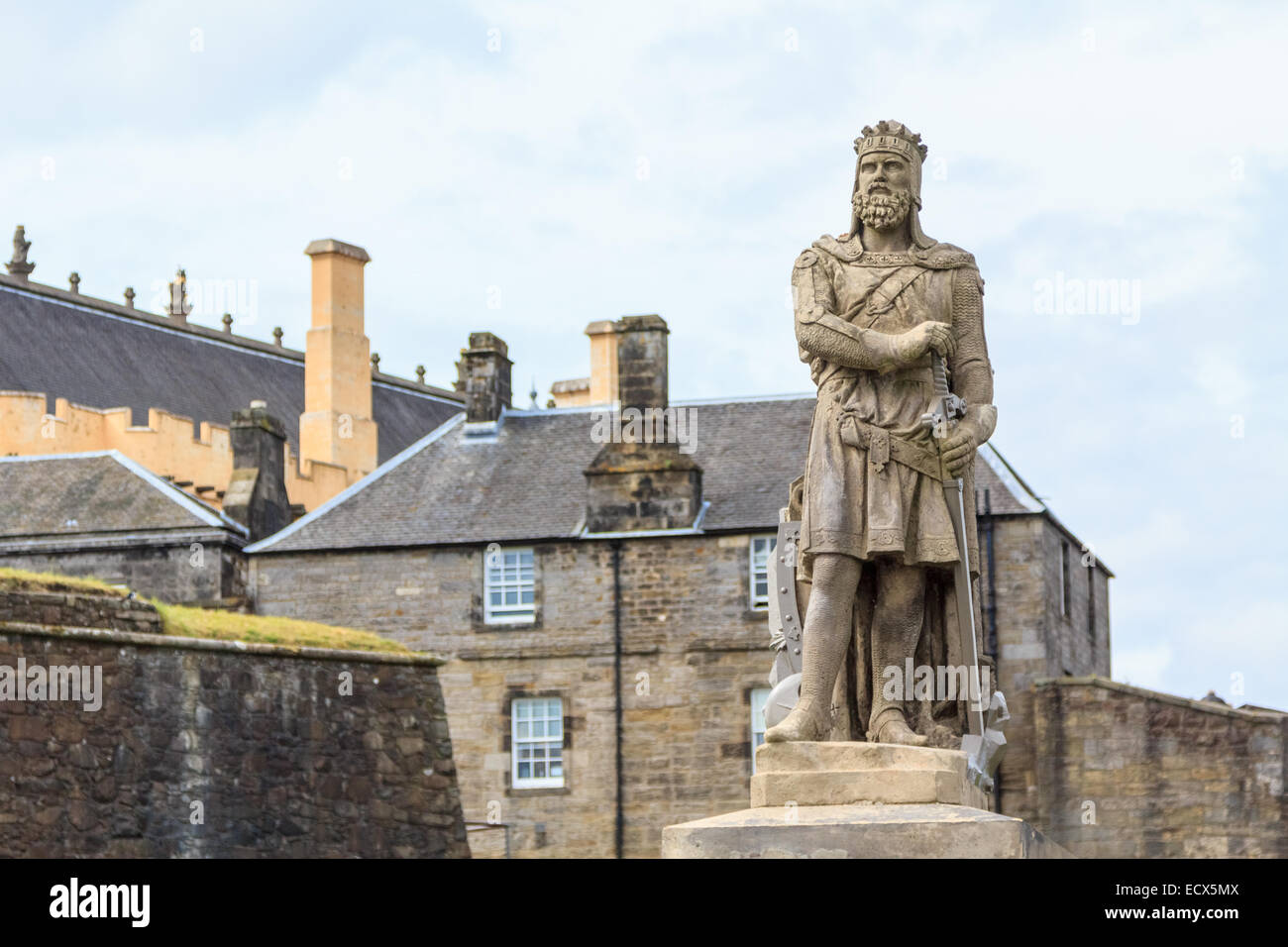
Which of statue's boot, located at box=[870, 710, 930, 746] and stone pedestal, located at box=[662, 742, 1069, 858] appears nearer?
stone pedestal, located at box=[662, 742, 1069, 858]

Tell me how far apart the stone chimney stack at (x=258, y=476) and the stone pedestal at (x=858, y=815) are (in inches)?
1227

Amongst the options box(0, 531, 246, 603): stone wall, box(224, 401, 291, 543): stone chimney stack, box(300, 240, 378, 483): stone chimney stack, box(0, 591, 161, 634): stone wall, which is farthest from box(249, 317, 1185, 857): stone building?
box(300, 240, 378, 483): stone chimney stack

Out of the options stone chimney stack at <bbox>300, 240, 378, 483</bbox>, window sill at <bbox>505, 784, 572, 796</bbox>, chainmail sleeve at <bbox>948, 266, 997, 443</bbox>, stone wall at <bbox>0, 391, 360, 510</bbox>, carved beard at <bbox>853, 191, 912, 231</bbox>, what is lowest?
window sill at <bbox>505, 784, 572, 796</bbox>

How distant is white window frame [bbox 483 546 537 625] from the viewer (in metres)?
37.9

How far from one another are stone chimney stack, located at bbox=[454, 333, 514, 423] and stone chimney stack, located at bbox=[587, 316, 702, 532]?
222cm

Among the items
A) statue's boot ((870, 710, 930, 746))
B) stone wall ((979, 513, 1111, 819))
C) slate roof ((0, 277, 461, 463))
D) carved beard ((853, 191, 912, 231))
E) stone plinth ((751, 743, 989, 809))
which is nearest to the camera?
stone plinth ((751, 743, 989, 809))

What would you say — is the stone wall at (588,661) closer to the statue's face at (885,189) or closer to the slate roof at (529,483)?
the slate roof at (529,483)

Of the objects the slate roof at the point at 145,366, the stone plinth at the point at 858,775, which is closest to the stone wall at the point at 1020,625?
the slate roof at the point at 145,366

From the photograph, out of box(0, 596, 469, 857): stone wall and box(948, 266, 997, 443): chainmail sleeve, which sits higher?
box(948, 266, 997, 443): chainmail sleeve

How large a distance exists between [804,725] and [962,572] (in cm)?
90

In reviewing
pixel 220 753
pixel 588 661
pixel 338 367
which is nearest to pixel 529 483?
pixel 588 661

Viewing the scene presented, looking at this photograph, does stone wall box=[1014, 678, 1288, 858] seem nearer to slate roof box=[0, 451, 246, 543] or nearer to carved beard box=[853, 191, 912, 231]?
slate roof box=[0, 451, 246, 543]

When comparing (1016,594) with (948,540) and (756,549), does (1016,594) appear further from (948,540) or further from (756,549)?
(948,540)
